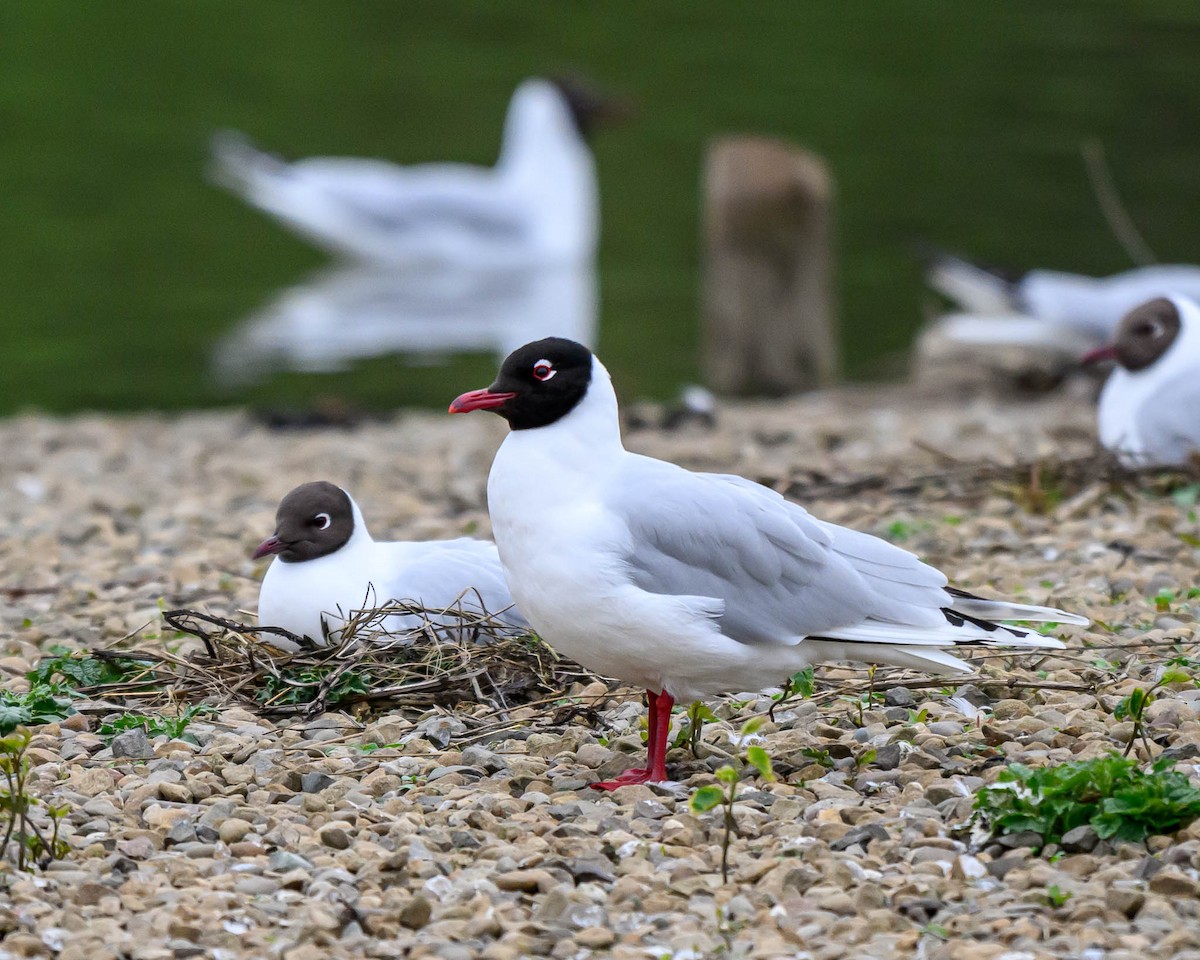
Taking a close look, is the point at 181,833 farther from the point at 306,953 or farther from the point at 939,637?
the point at 939,637

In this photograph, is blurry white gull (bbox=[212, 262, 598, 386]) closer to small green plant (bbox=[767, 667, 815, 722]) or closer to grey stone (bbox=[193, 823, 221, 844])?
small green plant (bbox=[767, 667, 815, 722])

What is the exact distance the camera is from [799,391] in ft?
38.5

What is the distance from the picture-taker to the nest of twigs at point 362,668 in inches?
166

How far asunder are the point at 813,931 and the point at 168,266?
14.2 metres

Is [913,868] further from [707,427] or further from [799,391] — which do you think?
[799,391]

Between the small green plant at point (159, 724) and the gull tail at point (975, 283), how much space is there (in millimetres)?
7493

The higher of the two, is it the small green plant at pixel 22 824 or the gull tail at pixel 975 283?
the gull tail at pixel 975 283

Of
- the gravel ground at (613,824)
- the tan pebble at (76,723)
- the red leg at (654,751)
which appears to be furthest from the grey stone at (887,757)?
the tan pebble at (76,723)

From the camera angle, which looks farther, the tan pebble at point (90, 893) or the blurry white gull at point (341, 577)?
the blurry white gull at point (341, 577)

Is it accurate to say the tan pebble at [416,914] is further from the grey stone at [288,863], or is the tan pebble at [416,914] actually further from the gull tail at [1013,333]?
the gull tail at [1013,333]

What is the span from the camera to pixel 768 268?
463 inches

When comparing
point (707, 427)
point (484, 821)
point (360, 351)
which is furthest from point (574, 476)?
point (360, 351)

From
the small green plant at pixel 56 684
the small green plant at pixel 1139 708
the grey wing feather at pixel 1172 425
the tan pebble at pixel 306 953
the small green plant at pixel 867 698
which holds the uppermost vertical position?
the grey wing feather at pixel 1172 425

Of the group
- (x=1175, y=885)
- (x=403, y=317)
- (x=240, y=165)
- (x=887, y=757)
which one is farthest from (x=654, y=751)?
(x=240, y=165)
